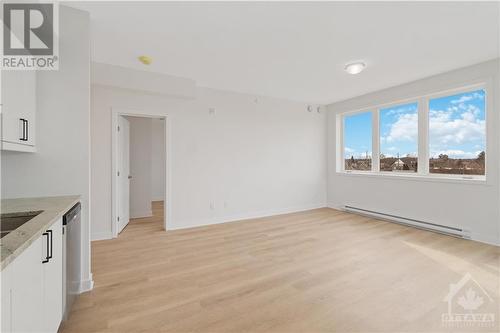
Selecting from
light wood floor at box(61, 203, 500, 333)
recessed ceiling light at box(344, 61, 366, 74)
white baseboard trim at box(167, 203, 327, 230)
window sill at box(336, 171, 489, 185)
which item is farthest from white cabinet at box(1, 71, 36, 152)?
window sill at box(336, 171, 489, 185)

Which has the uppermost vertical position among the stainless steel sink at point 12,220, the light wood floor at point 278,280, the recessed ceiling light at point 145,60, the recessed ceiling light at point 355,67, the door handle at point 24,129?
the recessed ceiling light at point 145,60

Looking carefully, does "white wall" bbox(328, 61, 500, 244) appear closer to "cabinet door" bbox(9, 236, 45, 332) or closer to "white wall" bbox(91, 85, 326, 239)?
"white wall" bbox(91, 85, 326, 239)

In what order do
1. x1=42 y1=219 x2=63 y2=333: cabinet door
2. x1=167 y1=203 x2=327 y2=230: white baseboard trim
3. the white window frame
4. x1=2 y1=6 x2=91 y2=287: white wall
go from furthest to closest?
x1=167 y1=203 x2=327 y2=230: white baseboard trim, the white window frame, x1=2 y1=6 x2=91 y2=287: white wall, x1=42 y1=219 x2=63 y2=333: cabinet door

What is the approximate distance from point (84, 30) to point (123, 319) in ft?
8.57

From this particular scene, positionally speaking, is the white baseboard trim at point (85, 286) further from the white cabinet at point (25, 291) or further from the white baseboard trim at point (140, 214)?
the white baseboard trim at point (140, 214)

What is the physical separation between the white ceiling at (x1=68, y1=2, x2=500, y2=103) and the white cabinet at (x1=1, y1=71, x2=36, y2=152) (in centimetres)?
92

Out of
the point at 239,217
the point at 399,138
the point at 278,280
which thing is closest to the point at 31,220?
the point at 278,280

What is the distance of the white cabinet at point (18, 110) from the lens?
1.49 metres

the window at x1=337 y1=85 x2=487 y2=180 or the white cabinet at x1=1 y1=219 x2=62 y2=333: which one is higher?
the window at x1=337 y1=85 x2=487 y2=180

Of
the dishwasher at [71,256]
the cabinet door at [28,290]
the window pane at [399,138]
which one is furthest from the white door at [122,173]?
the window pane at [399,138]

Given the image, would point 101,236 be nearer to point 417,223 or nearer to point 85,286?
point 85,286

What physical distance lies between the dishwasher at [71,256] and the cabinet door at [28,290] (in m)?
0.47

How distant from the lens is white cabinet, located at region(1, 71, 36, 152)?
4.90 ft

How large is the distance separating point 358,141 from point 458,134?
1820mm
